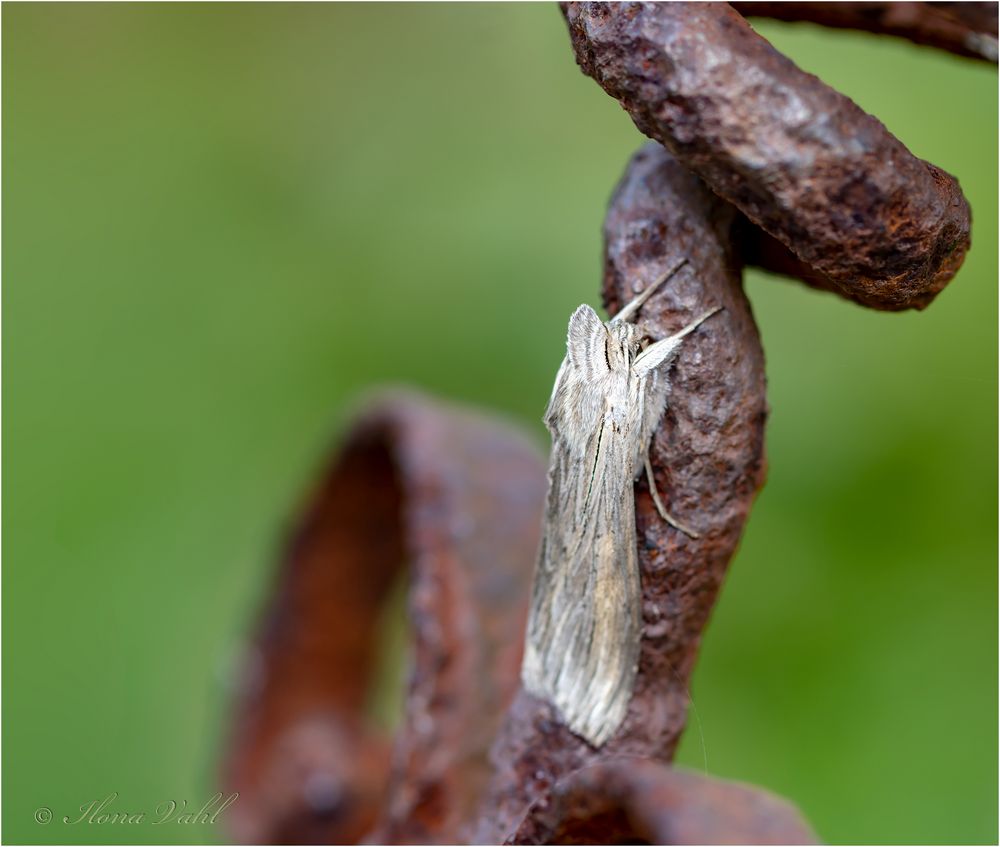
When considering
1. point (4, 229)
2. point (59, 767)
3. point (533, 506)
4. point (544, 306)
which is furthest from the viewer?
point (4, 229)

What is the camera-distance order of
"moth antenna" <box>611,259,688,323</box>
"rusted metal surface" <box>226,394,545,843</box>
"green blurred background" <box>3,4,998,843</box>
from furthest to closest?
"green blurred background" <box>3,4,998,843</box> < "rusted metal surface" <box>226,394,545,843</box> < "moth antenna" <box>611,259,688,323</box>

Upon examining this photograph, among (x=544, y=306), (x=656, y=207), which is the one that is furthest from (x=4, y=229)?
(x=656, y=207)

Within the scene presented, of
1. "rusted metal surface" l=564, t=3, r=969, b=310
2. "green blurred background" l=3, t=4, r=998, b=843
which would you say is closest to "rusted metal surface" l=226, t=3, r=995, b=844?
"rusted metal surface" l=564, t=3, r=969, b=310

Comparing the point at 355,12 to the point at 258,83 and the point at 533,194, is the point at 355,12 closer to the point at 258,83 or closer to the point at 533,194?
the point at 258,83

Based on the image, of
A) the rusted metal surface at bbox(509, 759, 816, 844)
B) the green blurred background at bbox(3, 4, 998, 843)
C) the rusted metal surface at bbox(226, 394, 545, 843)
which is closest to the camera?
the rusted metal surface at bbox(509, 759, 816, 844)

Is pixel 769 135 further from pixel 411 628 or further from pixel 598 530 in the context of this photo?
pixel 411 628

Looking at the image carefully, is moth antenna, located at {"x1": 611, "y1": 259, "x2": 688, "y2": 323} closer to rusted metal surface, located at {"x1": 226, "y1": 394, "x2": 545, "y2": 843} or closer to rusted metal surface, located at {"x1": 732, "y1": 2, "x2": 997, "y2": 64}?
rusted metal surface, located at {"x1": 732, "y1": 2, "x2": 997, "y2": 64}

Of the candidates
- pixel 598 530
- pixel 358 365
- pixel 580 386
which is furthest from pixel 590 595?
pixel 358 365

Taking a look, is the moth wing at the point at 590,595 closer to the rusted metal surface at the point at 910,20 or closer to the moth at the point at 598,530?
the moth at the point at 598,530
